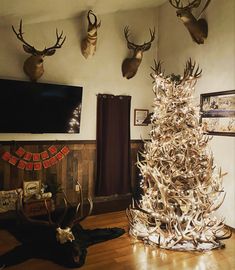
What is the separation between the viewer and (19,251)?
9.89 feet

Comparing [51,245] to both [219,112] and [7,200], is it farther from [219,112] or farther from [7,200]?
[219,112]

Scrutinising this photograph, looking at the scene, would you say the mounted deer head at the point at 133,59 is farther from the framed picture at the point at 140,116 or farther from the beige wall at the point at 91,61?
the framed picture at the point at 140,116

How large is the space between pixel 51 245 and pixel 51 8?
3.01 meters

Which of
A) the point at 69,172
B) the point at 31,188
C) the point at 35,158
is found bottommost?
the point at 31,188

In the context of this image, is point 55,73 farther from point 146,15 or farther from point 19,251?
point 19,251

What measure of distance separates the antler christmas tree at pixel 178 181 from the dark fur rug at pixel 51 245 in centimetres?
49

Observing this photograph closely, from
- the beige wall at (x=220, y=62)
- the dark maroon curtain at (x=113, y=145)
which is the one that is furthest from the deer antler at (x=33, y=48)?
the beige wall at (x=220, y=62)

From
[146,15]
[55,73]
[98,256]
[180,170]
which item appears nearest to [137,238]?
[98,256]

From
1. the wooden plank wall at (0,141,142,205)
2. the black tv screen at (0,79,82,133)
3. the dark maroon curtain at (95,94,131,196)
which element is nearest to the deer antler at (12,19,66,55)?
the black tv screen at (0,79,82,133)

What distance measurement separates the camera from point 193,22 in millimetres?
4062

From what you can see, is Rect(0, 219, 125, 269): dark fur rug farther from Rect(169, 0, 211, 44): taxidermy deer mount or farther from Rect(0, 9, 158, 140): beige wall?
Rect(169, 0, 211, 44): taxidermy deer mount

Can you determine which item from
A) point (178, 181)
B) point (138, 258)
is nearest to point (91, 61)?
point (178, 181)

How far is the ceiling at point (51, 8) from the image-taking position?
11.3 feet

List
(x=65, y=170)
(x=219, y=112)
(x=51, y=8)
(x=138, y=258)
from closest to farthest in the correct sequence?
(x=138, y=258) < (x=51, y=8) < (x=219, y=112) < (x=65, y=170)
